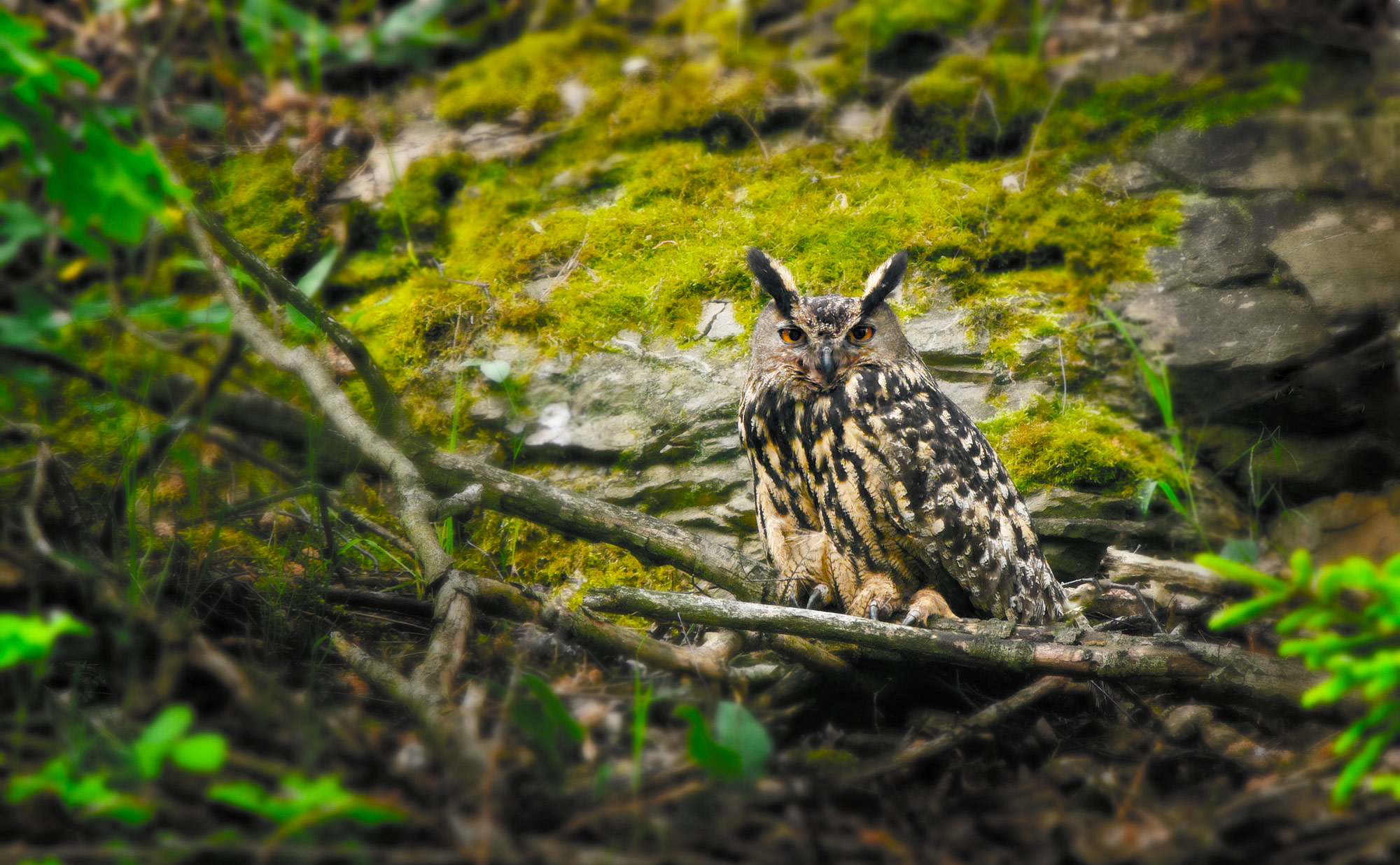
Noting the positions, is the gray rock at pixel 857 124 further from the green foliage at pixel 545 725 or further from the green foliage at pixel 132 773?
the green foliage at pixel 132 773

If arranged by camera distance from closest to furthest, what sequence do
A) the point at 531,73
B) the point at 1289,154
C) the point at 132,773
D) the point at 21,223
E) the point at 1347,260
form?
the point at 132,773 → the point at 21,223 → the point at 1347,260 → the point at 1289,154 → the point at 531,73

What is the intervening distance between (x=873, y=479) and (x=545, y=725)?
1309mm

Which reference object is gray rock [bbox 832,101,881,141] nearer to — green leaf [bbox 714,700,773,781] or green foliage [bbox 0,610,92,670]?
green leaf [bbox 714,700,773,781]

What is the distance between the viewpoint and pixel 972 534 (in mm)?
2467

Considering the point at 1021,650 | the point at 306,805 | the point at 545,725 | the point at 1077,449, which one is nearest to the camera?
the point at 306,805

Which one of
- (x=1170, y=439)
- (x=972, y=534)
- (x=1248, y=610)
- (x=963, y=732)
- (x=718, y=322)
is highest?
(x=1248, y=610)

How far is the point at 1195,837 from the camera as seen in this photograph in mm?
1430

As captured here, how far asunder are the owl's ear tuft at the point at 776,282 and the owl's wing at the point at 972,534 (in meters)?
0.50

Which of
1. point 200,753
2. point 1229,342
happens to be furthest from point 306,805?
point 1229,342

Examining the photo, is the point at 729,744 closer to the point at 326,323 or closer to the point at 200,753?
the point at 200,753

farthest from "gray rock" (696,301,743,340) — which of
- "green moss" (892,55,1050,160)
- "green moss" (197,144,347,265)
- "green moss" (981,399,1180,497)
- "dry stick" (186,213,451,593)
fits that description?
"green moss" (197,144,347,265)

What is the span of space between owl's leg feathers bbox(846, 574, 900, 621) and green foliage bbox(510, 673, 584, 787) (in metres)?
1.20

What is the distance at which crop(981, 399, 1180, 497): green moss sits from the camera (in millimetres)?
2998

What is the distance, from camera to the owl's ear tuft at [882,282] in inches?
104
